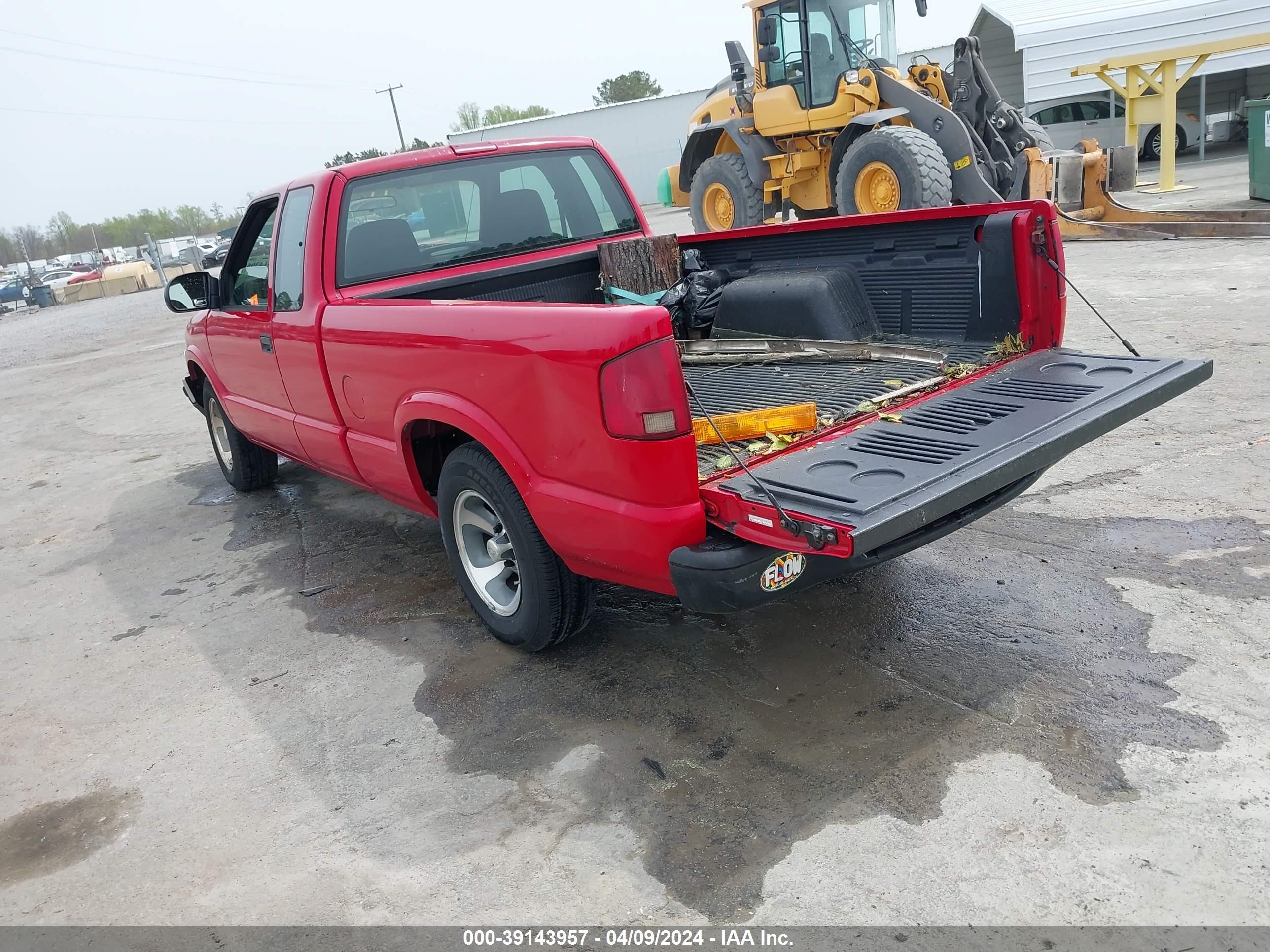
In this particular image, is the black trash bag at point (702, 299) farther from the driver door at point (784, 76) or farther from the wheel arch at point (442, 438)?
the driver door at point (784, 76)

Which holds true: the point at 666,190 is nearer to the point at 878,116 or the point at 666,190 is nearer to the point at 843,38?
the point at 843,38

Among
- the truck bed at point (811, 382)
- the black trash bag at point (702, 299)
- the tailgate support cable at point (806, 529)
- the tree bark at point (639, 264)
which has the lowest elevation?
the tailgate support cable at point (806, 529)

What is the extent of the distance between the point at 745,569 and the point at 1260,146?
48.0 ft

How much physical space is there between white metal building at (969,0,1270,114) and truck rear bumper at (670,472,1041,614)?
72.8 feet

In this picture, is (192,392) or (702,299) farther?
(192,392)

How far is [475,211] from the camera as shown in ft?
16.1

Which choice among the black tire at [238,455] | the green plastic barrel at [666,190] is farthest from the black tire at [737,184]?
the green plastic barrel at [666,190]

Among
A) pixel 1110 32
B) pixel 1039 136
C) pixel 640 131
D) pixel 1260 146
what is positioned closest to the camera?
pixel 1039 136

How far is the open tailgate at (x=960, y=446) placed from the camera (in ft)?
8.64

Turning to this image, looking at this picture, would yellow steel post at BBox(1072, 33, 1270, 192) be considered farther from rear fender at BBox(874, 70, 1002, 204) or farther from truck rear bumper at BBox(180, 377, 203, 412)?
truck rear bumper at BBox(180, 377, 203, 412)

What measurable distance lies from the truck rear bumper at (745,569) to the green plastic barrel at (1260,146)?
45.5 ft

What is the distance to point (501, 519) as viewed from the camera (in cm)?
360

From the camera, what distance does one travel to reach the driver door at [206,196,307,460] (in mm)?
5152

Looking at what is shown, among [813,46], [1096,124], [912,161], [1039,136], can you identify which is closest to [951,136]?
[912,161]
